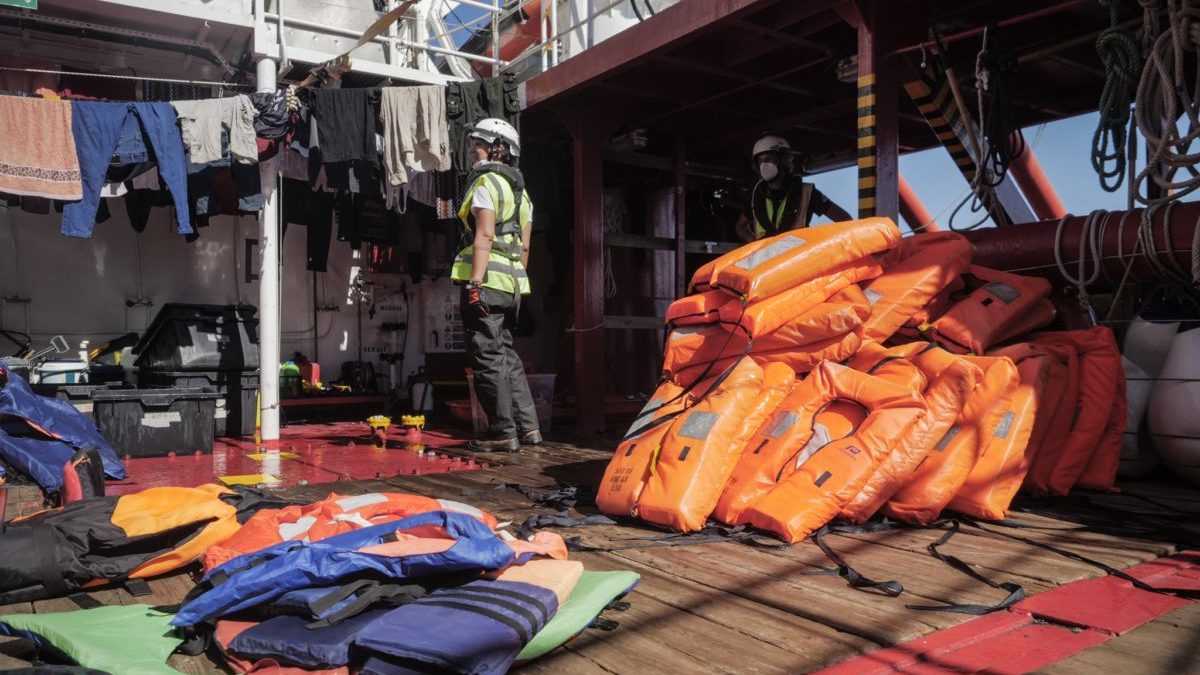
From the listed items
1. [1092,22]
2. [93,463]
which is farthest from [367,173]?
[1092,22]

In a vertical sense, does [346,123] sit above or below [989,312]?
above

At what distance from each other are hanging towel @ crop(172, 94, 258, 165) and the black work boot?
3.04 metres

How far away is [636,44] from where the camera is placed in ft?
19.1

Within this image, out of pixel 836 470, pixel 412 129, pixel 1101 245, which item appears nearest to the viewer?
pixel 836 470

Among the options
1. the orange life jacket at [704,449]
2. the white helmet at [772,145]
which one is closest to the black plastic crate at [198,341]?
the white helmet at [772,145]

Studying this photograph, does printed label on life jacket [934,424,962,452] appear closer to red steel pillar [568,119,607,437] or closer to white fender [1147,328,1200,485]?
white fender [1147,328,1200,485]

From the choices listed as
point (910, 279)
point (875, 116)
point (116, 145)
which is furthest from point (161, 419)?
point (875, 116)

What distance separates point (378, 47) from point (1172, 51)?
6659mm

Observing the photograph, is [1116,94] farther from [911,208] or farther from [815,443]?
[911,208]

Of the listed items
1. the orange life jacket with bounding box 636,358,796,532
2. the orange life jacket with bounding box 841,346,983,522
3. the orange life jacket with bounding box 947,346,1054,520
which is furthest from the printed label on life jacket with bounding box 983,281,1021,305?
the orange life jacket with bounding box 636,358,796,532

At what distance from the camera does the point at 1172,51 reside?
4.11 m

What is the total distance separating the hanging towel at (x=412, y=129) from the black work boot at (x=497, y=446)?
272 centimetres

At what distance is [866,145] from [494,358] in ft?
9.49

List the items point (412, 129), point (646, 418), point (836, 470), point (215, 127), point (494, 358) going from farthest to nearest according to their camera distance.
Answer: point (412, 129)
point (215, 127)
point (494, 358)
point (646, 418)
point (836, 470)
